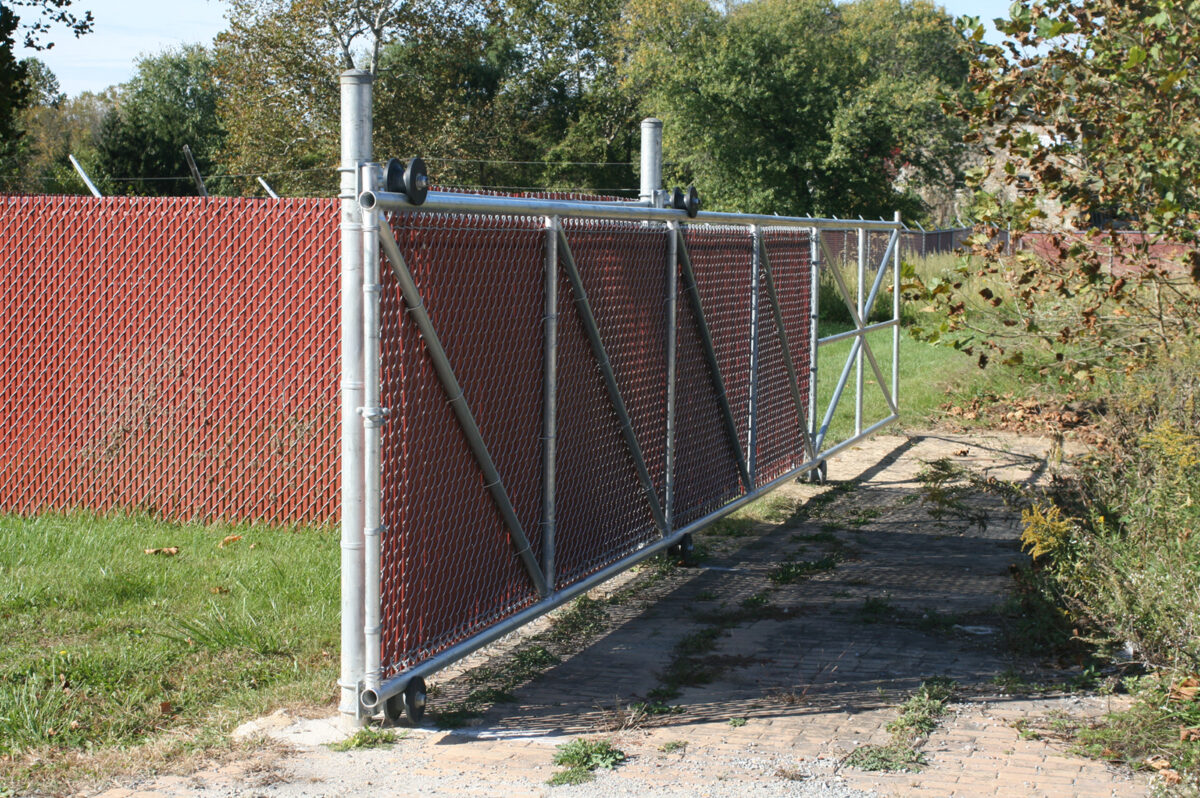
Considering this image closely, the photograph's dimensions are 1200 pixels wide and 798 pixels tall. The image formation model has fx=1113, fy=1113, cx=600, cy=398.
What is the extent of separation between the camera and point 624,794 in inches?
145

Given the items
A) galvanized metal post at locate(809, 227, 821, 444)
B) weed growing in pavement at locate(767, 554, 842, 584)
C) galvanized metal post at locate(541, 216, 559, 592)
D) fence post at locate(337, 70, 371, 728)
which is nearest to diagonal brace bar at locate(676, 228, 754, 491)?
weed growing in pavement at locate(767, 554, 842, 584)

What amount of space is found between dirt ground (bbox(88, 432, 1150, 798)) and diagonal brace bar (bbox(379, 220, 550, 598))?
0.60 m

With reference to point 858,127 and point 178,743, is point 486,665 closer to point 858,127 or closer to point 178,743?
point 178,743

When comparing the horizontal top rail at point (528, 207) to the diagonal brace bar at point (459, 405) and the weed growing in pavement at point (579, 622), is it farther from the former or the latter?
the weed growing in pavement at point (579, 622)

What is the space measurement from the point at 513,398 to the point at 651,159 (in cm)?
234

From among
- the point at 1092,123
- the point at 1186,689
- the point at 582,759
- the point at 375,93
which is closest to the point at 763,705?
the point at 582,759

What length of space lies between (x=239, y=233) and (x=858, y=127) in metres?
35.5

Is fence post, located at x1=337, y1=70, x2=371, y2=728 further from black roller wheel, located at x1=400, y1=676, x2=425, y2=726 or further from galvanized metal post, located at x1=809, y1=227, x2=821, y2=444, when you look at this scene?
galvanized metal post, located at x1=809, y1=227, x2=821, y2=444

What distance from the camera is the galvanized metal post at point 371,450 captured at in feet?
12.8

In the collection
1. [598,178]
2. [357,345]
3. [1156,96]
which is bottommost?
[357,345]

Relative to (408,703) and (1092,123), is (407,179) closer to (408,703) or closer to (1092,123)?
(408,703)

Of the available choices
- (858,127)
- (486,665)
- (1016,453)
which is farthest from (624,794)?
(858,127)

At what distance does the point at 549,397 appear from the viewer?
505cm

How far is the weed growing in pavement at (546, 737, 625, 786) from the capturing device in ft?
12.5
